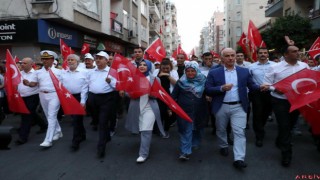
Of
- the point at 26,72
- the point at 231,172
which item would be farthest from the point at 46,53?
the point at 231,172

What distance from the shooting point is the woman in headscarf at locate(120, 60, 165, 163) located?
6.08 meters

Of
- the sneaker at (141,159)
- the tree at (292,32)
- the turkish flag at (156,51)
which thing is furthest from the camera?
the tree at (292,32)

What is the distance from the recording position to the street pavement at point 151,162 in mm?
5332

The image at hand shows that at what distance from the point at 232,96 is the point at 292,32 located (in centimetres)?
1639

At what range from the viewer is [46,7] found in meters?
15.3

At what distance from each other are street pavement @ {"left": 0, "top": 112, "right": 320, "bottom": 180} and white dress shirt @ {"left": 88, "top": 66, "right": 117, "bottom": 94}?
1165 millimetres

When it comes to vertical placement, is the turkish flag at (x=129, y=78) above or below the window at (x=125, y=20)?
below

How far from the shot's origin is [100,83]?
21.7ft

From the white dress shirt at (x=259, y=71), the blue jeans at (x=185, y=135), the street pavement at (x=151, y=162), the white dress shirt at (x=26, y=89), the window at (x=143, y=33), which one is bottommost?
the street pavement at (x=151, y=162)

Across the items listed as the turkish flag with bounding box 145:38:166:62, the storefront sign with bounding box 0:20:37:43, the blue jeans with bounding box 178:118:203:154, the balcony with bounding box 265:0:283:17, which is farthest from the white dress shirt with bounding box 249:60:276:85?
the balcony with bounding box 265:0:283:17

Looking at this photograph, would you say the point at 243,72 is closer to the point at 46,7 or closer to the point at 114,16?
the point at 46,7

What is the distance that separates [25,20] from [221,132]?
38.6 feet

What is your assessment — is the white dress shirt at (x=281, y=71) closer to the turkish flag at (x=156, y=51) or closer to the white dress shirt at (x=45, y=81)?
the white dress shirt at (x=45, y=81)

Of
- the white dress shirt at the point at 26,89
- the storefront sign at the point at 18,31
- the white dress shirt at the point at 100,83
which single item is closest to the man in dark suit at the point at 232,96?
the white dress shirt at the point at 100,83
